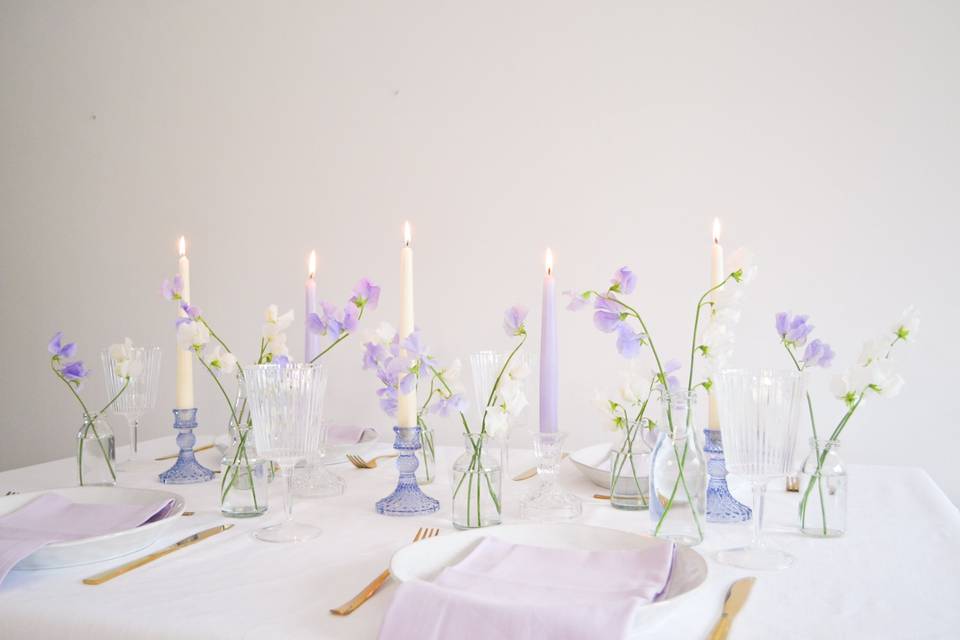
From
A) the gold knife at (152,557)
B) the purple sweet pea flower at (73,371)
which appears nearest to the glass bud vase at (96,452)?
the purple sweet pea flower at (73,371)

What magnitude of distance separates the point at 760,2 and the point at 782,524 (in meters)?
1.48

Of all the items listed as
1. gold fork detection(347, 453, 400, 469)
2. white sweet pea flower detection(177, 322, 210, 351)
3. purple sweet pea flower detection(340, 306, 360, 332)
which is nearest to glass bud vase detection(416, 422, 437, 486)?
gold fork detection(347, 453, 400, 469)

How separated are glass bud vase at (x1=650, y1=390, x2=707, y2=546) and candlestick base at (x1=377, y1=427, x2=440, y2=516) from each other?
37 cm

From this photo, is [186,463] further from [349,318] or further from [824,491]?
[824,491]

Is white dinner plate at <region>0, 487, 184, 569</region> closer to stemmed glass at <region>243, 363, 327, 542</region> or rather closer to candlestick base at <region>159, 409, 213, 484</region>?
stemmed glass at <region>243, 363, 327, 542</region>

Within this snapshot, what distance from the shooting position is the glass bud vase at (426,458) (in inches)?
59.0

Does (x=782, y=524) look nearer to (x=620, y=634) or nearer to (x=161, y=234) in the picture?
(x=620, y=634)

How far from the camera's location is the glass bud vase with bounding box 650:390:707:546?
104 centimetres

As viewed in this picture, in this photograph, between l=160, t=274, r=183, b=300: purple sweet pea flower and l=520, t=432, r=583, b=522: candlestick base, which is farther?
l=160, t=274, r=183, b=300: purple sweet pea flower

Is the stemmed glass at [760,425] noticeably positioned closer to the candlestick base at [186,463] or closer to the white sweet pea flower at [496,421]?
the white sweet pea flower at [496,421]

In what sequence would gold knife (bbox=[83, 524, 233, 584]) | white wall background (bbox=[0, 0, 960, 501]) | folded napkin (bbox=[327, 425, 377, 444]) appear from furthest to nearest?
white wall background (bbox=[0, 0, 960, 501]) < folded napkin (bbox=[327, 425, 377, 444]) < gold knife (bbox=[83, 524, 233, 584])

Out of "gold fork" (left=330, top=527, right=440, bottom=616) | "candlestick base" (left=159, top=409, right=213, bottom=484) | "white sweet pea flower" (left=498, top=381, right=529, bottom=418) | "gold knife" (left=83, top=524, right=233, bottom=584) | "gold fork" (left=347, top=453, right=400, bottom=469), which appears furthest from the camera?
"gold fork" (left=347, top=453, right=400, bottom=469)

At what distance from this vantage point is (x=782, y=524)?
1159 mm

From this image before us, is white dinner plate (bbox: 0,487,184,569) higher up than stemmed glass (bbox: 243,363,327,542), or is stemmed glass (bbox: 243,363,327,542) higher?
stemmed glass (bbox: 243,363,327,542)
